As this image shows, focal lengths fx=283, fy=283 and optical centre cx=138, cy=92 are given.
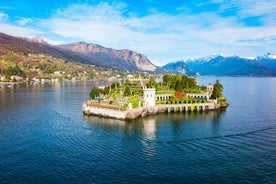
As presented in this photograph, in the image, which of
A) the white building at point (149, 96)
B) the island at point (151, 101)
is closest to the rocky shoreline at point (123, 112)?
the island at point (151, 101)

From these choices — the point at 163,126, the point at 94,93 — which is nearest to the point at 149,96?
the point at 163,126

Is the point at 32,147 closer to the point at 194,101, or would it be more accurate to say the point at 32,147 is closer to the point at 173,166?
the point at 173,166

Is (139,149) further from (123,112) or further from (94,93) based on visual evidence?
(94,93)

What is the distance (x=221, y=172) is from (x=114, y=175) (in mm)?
15606

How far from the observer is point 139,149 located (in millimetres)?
52344

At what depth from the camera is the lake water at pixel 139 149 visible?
40.4 metres

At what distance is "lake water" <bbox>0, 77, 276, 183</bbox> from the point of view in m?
40.4

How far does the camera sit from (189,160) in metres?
46.0

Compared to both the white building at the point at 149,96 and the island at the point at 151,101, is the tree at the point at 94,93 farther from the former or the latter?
the white building at the point at 149,96

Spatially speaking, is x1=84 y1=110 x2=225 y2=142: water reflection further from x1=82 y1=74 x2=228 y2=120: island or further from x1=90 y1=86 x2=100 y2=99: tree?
x1=90 y1=86 x2=100 y2=99: tree

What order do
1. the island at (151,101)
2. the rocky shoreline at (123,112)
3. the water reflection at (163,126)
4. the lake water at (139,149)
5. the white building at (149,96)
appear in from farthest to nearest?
1. the white building at (149,96)
2. the island at (151,101)
3. the rocky shoreline at (123,112)
4. the water reflection at (163,126)
5. the lake water at (139,149)

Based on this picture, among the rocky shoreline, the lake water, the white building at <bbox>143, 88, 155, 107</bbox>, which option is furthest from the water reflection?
the white building at <bbox>143, 88, 155, 107</bbox>

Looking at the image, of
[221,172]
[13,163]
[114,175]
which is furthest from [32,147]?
[221,172]

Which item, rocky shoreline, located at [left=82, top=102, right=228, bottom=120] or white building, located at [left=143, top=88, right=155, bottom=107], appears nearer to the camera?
rocky shoreline, located at [left=82, top=102, right=228, bottom=120]
